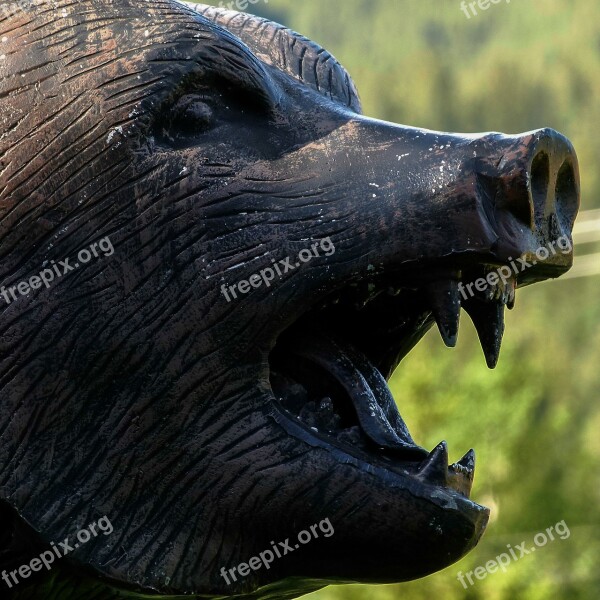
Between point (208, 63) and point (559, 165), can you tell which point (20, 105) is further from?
point (559, 165)

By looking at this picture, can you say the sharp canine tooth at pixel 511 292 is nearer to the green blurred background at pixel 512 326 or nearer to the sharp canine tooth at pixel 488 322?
the sharp canine tooth at pixel 488 322

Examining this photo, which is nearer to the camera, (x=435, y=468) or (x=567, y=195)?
(x=435, y=468)

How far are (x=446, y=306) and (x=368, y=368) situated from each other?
165 mm

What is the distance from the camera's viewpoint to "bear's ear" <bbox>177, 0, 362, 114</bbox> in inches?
74.0

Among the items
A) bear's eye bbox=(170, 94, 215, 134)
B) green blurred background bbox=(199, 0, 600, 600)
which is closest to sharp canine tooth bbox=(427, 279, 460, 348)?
bear's eye bbox=(170, 94, 215, 134)

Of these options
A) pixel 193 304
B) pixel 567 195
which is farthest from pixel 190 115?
pixel 567 195

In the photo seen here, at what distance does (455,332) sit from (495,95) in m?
42.1

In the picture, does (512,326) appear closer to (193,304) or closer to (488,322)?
(488,322)

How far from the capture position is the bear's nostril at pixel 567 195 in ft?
5.72

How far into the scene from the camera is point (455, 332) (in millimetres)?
1628

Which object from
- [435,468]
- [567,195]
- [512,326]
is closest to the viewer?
[435,468]

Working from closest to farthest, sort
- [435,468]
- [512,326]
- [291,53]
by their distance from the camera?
[435,468], [291,53], [512,326]

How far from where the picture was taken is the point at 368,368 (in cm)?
176

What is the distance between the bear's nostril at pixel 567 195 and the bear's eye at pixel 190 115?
44 centimetres
